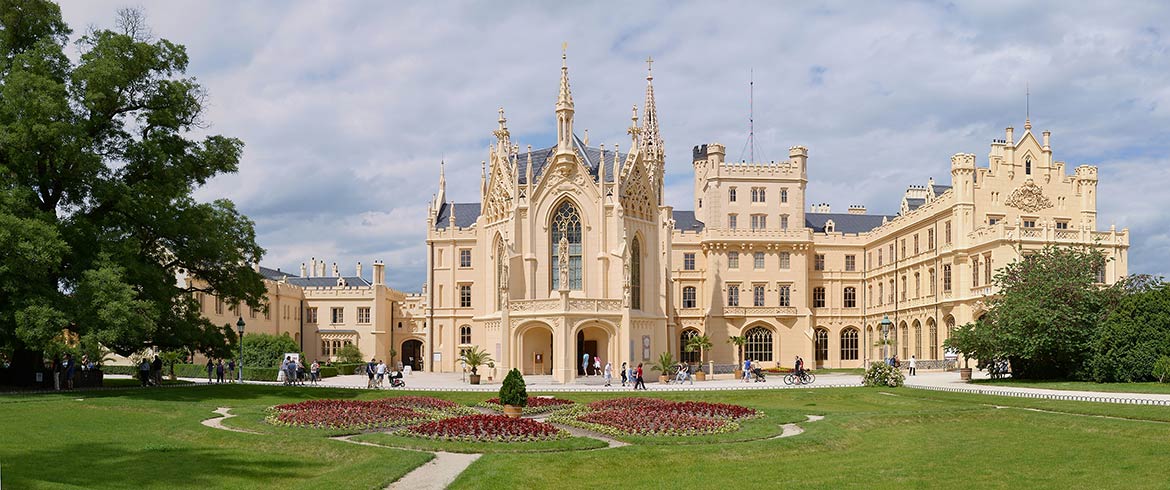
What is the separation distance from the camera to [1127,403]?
3106 centimetres

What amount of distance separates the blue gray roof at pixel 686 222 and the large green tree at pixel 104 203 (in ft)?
151

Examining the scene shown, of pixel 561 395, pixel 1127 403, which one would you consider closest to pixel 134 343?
pixel 561 395

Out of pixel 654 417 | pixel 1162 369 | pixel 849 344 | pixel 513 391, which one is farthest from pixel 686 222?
pixel 654 417

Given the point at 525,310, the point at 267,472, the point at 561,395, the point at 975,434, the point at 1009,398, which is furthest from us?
the point at 525,310

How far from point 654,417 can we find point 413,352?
68176 millimetres

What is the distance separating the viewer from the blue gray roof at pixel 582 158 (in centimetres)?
5866

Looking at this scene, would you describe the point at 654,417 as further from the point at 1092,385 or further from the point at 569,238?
the point at 569,238

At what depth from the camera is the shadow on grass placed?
16875 millimetres

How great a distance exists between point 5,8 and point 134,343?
45.9 ft

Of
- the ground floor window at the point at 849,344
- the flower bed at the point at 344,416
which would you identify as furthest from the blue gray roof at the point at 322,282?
the flower bed at the point at 344,416

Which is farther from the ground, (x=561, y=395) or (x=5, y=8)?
(x=5, y=8)

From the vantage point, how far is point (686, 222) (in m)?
85.9

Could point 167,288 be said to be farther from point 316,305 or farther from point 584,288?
point 316,305

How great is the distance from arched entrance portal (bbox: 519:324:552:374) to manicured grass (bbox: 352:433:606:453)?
32.6 meters
